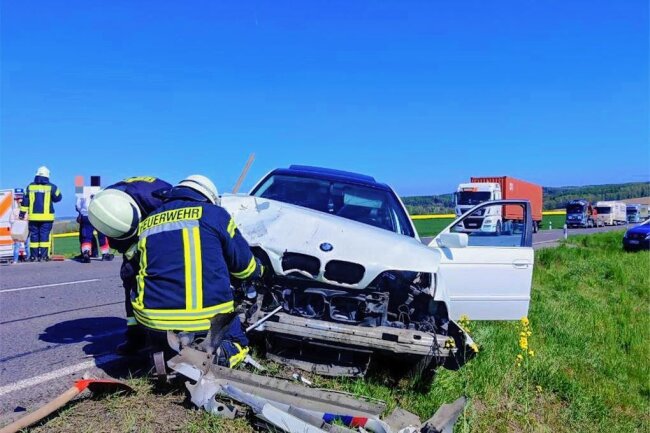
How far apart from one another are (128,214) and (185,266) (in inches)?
28.9

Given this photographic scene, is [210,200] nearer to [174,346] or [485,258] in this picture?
[174,346]

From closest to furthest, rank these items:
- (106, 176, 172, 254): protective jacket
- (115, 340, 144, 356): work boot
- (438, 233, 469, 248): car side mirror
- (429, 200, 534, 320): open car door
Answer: (106, 176, 172, 254): protective jacket → (115, 340, 144, 356): work boot → (438, 233, 469, 248): car side mirror → (429, 200, 534, 320): open car door

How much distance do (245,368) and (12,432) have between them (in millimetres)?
1476

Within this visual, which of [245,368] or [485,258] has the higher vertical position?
[485,258]

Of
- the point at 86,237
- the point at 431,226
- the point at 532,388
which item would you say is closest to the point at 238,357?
the point at 532,388

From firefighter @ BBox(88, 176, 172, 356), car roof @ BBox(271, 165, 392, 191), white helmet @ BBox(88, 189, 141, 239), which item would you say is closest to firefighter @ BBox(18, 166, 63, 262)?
car roof @ BBox(271, 165, 392, 191)

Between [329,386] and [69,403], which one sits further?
[329,386]

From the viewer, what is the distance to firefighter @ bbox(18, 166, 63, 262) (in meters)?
12.2

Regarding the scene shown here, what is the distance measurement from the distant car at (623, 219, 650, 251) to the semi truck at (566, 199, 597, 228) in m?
28.5

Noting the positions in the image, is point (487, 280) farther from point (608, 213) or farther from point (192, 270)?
point (608, 213)

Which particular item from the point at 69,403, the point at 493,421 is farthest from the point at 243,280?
the point at 493,421

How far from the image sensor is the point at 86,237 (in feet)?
39.3

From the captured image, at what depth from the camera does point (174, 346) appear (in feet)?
10.7

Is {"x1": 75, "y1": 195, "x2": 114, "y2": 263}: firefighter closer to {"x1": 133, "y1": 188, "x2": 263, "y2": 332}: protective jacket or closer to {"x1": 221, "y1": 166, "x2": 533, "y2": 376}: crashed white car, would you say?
{"x1": 221, "y1": 166, "x2": 533, "y2": 376}: crashed white car
